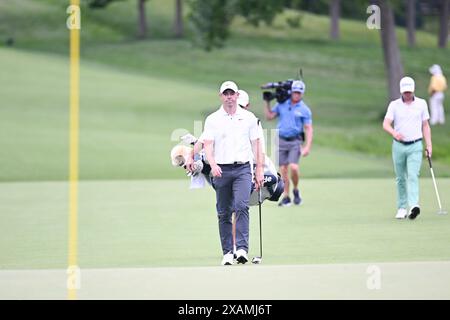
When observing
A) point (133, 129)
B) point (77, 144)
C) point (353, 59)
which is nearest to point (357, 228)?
point (77, 144)

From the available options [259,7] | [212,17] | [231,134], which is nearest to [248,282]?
[231,134]

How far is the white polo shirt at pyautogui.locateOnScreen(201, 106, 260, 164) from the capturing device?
47.3 feet

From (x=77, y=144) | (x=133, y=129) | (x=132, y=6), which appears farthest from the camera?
(x=132, y=6)

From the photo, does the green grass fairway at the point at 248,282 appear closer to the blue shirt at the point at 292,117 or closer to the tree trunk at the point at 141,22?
the blue shirt at the point at 292,117

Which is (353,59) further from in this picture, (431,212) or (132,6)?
(431,212)

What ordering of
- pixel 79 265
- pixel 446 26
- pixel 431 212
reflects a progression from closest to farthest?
1. pixel 79 265
2. pixel 431 212
3. pixel 446 26

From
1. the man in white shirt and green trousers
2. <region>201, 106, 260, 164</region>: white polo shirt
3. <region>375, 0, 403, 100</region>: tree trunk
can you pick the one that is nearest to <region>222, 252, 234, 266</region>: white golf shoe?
<region>201, 106, 260, 164</region>: white polo shirt

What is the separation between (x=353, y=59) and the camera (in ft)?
239

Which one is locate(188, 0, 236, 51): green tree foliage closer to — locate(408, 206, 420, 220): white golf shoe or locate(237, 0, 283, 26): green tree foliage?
locate(237, 0, 283, 26): green tree foliage

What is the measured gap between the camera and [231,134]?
14453 mm

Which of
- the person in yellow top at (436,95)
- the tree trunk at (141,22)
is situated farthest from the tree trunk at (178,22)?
the person in yellow top at (436,95)
